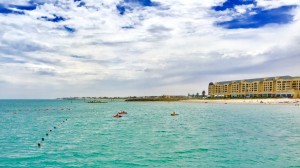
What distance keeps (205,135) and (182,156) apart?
14.0m

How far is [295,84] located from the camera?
189 m

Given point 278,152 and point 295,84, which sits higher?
point 295,84

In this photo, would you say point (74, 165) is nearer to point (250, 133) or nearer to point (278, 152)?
point (278, 152)

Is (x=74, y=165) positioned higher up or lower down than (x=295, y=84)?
lower down

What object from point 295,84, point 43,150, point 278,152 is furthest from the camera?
point 295,84

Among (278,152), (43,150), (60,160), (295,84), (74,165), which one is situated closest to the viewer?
(74,165)

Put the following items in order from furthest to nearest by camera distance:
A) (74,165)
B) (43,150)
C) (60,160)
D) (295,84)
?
(295,84) < (43,150) < (60,160) < (74,165)

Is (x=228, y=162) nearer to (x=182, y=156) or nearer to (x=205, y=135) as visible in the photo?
(x=182, y=156)

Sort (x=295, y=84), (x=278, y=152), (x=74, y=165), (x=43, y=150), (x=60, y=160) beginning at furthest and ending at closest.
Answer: (x=295, y=84), (x=43, y=150), (x=278, y=152), (x=60, y=160), (x=74, y=165)

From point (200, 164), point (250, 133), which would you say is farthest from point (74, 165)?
point (250, 133)

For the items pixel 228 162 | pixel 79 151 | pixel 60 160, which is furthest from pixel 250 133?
pixel 60 160

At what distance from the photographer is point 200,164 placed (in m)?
24.5

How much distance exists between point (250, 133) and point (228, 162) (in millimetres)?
18192

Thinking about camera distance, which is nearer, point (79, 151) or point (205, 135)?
point (79, 151)
